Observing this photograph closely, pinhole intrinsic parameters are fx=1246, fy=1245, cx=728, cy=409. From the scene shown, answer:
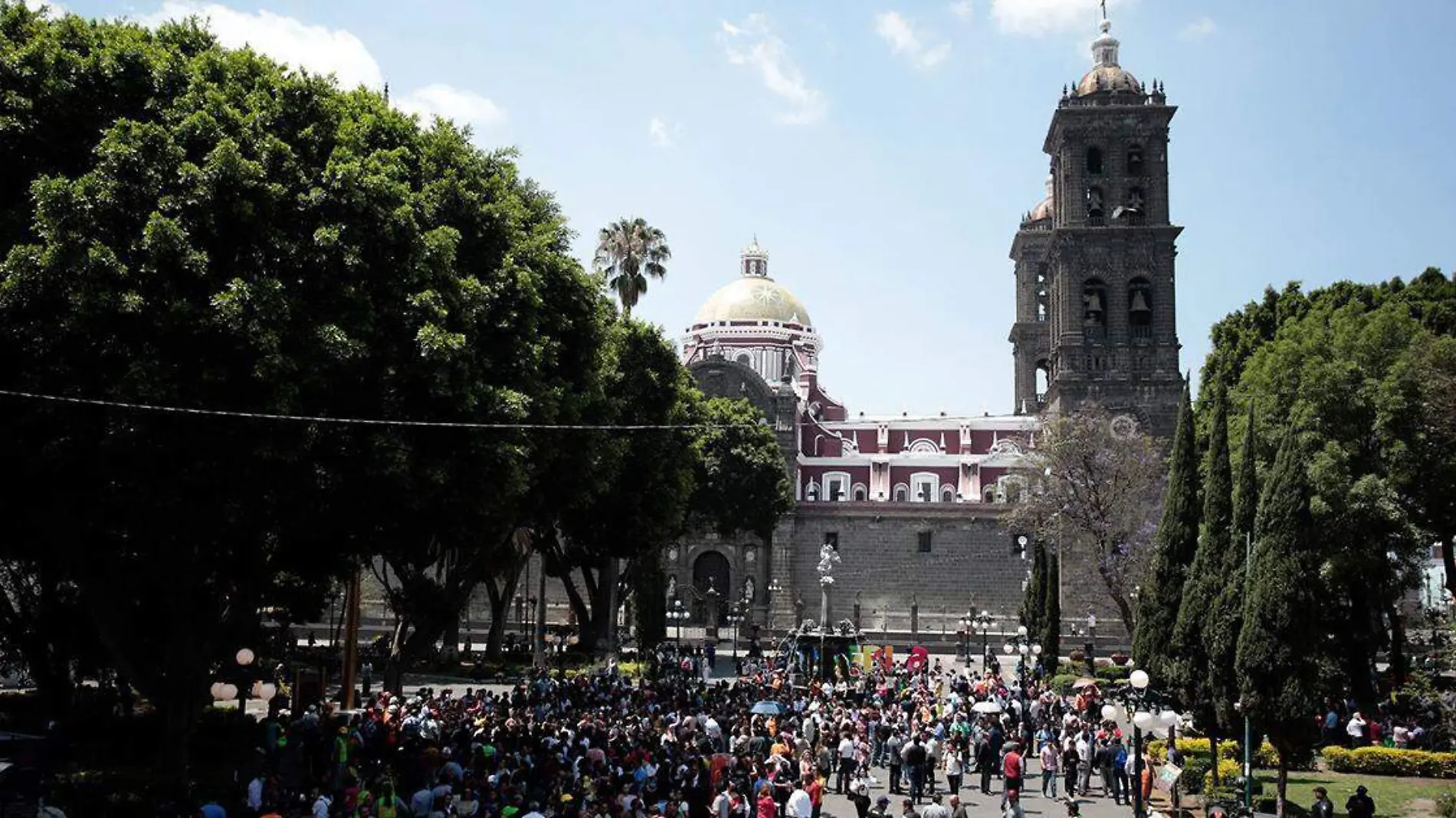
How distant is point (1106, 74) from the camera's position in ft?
180

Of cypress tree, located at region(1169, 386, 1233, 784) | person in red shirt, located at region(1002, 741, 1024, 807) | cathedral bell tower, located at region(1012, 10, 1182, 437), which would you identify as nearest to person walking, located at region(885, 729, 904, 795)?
person in red shirt, located at region(1002, 741, 1024, 807)

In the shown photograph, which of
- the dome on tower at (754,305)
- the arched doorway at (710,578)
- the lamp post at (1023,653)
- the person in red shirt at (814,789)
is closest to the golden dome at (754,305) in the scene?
the dome on tower at (754,305)

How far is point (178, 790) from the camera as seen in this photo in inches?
619

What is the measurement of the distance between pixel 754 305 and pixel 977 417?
17095 mm

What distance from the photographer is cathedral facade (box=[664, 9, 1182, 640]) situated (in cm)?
5253

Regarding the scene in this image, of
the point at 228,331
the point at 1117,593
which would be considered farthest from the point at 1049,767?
the point at 1117,593

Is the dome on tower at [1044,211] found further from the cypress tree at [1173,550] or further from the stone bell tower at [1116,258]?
the cypress tree at [1173,550]

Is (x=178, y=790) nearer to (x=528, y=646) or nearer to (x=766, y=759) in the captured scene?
(x=766, y=759)

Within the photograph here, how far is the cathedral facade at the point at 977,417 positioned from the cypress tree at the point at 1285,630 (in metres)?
23.2

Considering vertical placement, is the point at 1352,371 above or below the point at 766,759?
above

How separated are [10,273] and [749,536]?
4700 cm

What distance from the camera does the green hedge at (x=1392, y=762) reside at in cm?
2164

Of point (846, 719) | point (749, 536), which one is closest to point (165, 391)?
point (846, 719)

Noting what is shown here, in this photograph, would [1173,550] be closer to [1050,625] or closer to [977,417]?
[1050,625]
